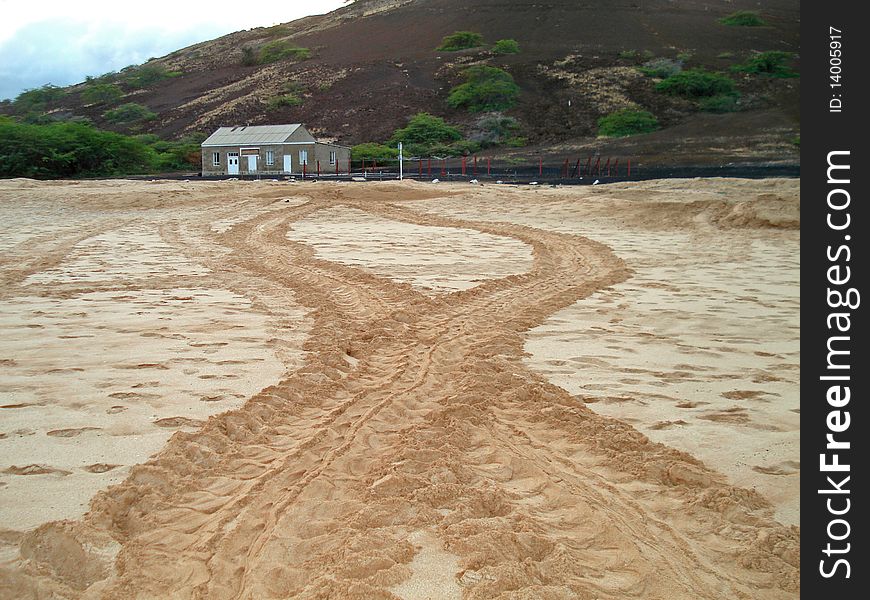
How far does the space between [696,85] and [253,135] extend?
35.4 metres

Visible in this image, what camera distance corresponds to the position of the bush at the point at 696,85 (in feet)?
183

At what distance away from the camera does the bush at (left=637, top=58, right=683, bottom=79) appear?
198 ft

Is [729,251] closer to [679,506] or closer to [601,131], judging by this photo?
[679,506]

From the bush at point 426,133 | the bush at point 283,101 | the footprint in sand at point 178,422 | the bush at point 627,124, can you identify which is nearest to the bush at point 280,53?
the bush at point 283,101

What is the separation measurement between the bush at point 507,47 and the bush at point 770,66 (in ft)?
70.5

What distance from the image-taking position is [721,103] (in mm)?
52906

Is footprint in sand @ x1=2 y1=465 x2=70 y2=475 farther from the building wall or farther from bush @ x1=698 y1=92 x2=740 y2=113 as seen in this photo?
bush @ x1=698 y1=92 x2=740 y2=113

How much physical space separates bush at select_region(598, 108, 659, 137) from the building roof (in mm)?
21730

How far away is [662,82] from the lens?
2265 inches

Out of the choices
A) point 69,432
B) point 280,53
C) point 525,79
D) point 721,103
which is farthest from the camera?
point 280,53

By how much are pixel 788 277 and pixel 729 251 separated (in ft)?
8.13

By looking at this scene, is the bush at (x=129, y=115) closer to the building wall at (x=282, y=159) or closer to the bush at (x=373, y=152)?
the building wall at (x=282, y=159)

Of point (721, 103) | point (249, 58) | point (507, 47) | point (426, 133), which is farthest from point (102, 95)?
point (721, 103)

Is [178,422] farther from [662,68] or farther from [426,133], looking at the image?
[662,68]
